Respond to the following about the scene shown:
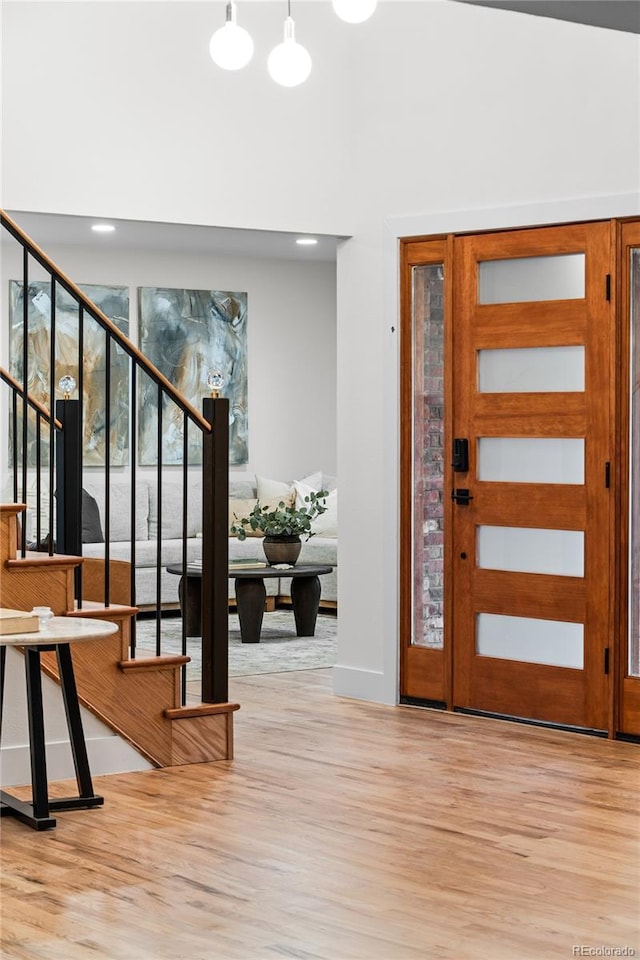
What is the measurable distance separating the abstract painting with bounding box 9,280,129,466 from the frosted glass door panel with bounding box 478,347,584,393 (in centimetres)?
408

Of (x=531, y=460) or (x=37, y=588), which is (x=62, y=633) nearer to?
(x=37, y=588)

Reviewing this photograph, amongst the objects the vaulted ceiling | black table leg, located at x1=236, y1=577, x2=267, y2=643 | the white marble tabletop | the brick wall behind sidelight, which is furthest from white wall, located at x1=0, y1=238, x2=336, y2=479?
the vaulted ceiling

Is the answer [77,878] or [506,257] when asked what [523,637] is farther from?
[77,878]

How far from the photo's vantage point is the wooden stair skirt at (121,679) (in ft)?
15.7

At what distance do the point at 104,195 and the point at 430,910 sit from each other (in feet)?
12.1

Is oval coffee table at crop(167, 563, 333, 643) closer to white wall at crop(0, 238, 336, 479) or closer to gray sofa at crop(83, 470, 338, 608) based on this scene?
gray sofa at crop(83, 470, 338, 608)

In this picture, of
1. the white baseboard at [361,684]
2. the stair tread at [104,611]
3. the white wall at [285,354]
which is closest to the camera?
the stair tread at [104,611]

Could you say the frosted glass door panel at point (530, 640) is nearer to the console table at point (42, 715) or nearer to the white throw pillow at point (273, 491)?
the console table at point (42, 715)

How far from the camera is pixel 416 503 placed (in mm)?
6418

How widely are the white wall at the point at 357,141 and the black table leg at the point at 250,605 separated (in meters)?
1.68

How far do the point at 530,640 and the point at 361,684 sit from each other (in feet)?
3.30

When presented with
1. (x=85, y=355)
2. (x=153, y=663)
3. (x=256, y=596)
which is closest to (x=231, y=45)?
(x=153, y=663)

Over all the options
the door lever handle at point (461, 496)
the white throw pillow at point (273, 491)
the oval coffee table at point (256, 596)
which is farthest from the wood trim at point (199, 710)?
the white throw pillow at point (273, 491)

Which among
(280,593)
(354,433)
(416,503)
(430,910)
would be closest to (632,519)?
(416,503)
